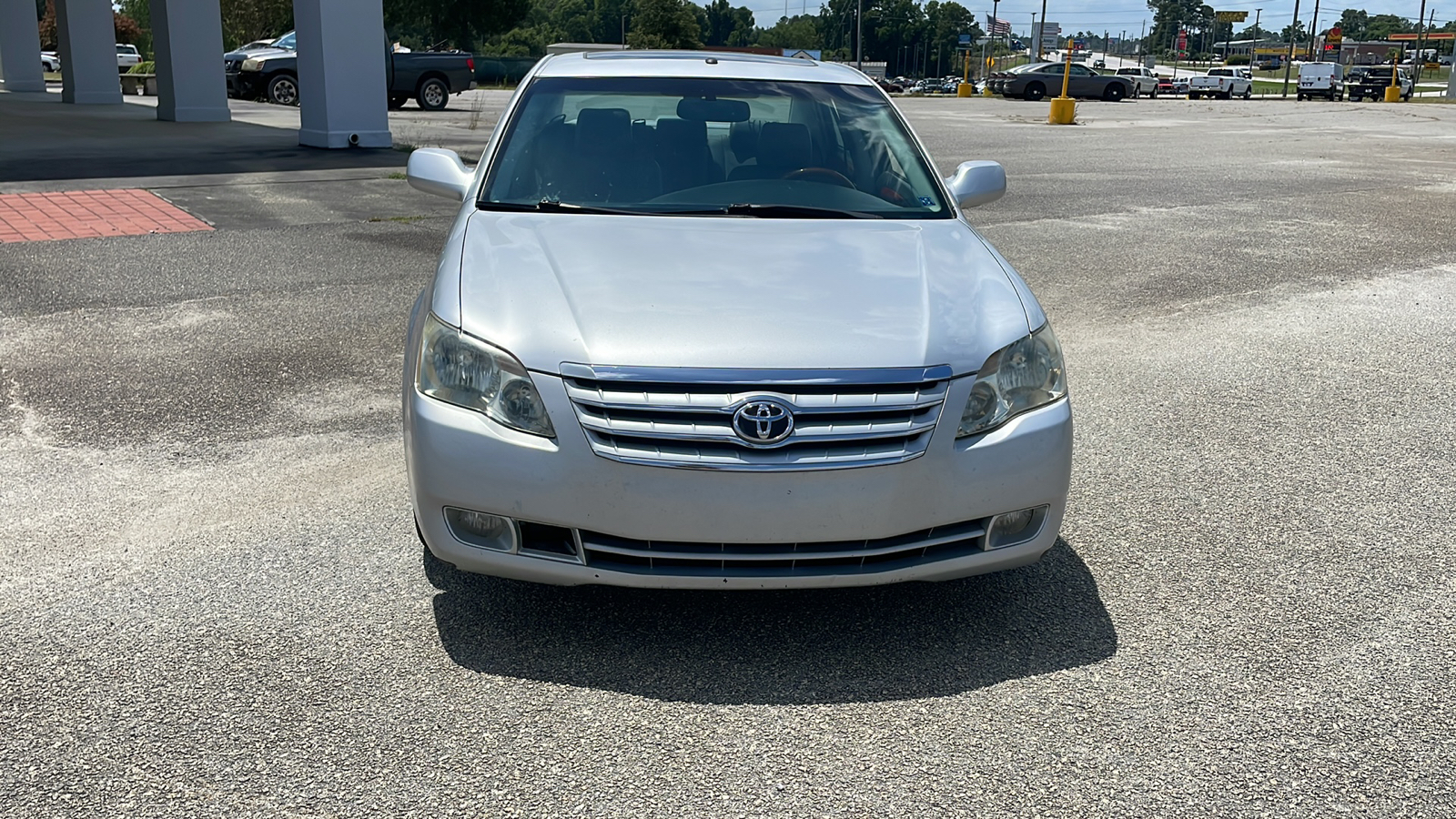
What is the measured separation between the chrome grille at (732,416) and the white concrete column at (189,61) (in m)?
21.0

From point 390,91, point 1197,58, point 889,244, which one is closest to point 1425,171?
point 889,244

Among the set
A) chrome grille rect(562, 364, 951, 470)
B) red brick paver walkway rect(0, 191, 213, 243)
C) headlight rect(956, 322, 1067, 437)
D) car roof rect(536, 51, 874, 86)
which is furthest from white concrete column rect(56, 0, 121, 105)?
headlight rect(956, 322, 1067, 437)

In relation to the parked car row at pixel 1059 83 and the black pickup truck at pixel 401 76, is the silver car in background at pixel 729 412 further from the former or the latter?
the parked car row at pixel 1059 83

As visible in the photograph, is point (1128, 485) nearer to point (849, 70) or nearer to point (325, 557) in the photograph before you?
point (849, 70)

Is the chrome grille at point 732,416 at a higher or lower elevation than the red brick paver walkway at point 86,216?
higher

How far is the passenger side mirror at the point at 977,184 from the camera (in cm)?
489

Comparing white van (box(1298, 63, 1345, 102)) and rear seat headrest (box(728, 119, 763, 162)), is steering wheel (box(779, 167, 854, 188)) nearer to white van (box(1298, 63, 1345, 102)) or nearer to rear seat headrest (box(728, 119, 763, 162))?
rear seat headrest (box(728, 119, 763, 162))

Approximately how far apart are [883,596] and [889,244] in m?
1.09

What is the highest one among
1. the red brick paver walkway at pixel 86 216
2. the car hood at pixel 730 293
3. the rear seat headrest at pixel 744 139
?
the rear seat headrest at pixel 744 139

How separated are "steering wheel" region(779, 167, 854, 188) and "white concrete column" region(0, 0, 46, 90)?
3339cm

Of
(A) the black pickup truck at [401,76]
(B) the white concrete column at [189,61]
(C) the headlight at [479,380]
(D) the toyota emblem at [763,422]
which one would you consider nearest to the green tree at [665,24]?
(A) the black pickup truck at [401,76]

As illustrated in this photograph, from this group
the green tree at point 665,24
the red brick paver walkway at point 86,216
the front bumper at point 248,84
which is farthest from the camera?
the green tree at point 665,24

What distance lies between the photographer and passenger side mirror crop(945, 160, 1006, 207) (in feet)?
16.0

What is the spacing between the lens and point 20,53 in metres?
32.2
